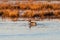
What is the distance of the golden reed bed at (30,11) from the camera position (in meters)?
19.6

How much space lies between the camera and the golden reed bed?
19625 mm

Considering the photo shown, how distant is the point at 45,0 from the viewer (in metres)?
26.5

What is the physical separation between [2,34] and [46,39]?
224 centimetres

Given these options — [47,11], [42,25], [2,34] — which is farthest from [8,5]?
[2,34]

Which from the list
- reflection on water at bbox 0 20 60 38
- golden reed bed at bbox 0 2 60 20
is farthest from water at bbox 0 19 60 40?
golden reed bed at bbox 0 2 60 20

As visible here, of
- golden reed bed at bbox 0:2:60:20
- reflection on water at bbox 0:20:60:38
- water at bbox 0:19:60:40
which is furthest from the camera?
golden reed bed at bbox 0:2:60:20

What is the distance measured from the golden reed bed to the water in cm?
264

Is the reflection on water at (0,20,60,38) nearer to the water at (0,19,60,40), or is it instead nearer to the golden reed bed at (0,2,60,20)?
the water at (0,19,60,40)

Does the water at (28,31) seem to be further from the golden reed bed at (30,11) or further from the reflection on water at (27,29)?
the golden reed bed at (30,11)

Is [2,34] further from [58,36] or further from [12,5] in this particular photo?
[12,5]

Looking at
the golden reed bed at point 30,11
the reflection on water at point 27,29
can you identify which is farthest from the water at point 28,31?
the golden reed bed at point 30,11

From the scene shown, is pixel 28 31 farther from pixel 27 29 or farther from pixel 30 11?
pixel 30 11

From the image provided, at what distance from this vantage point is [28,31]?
47.3 ft

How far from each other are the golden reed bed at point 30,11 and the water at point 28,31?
264 centimetres
